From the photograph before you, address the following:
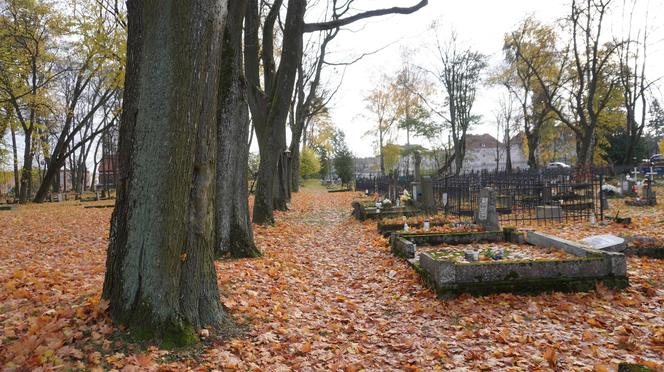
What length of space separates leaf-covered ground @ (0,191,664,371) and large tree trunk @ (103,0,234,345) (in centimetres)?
32

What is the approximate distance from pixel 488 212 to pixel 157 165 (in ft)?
26.1

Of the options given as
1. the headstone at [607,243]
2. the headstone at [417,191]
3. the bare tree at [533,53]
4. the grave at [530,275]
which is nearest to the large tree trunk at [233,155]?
A: the grave at [530,275]

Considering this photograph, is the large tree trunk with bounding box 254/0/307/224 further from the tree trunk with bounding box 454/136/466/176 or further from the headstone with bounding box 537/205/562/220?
the tree trunk with bounding box 454/136/466/176

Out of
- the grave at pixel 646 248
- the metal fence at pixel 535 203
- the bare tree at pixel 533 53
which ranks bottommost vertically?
the grave at pixel 646 248

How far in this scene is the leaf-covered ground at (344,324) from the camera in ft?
11.1

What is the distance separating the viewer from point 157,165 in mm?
3529

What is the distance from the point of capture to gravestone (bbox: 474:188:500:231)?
953cm

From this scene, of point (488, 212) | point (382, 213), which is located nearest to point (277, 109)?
point (382, 213)

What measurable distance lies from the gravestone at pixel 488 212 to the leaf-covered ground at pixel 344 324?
2.93m

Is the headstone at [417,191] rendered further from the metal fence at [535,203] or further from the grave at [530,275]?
the grave at [530,275]

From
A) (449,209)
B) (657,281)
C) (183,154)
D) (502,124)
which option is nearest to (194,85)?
(183,154)

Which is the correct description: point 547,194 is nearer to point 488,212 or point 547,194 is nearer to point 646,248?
point 488,212

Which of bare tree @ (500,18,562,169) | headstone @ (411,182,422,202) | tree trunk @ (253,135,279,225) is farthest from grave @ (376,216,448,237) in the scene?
bare tree @ (500,18,562,169)

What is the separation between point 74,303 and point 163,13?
287 cm
